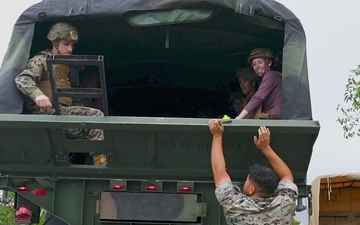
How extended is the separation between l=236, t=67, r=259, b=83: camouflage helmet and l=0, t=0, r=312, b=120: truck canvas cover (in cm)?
103

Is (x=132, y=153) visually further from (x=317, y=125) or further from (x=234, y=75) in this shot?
(x=234, y=75)

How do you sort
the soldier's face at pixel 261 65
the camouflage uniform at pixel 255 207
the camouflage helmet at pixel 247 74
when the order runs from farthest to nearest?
the camouflage helmet at pixel 247 74 < the soldier's face at pixel 261 65 < the camouflage uniform at pixel 255 207

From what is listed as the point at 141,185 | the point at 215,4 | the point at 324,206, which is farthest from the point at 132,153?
the point at 324,206

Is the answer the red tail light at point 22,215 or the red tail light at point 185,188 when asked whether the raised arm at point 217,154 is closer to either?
the red tail light at point 185,188

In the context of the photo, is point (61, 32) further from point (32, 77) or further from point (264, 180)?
point (264, 180)

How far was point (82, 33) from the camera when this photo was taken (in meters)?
5.58

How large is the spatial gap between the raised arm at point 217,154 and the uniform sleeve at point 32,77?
130 cm

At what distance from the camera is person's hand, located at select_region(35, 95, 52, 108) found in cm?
444

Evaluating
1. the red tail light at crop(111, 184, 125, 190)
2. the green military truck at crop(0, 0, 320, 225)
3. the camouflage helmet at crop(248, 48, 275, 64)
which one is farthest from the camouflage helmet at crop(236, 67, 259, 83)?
the red tail light at crop(111, 184, 125, 190)

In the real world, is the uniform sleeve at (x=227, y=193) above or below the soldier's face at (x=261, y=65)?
below

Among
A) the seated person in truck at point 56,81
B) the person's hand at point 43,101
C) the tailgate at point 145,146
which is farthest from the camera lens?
the seated person in truck at point 56,81

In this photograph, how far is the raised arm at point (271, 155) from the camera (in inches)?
159

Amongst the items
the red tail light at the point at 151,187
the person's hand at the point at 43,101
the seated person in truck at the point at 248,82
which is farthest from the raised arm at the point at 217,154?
the seated person in truck at the point at 248,82

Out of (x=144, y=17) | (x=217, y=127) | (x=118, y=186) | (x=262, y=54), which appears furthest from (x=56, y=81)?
(x=262, y=54)
